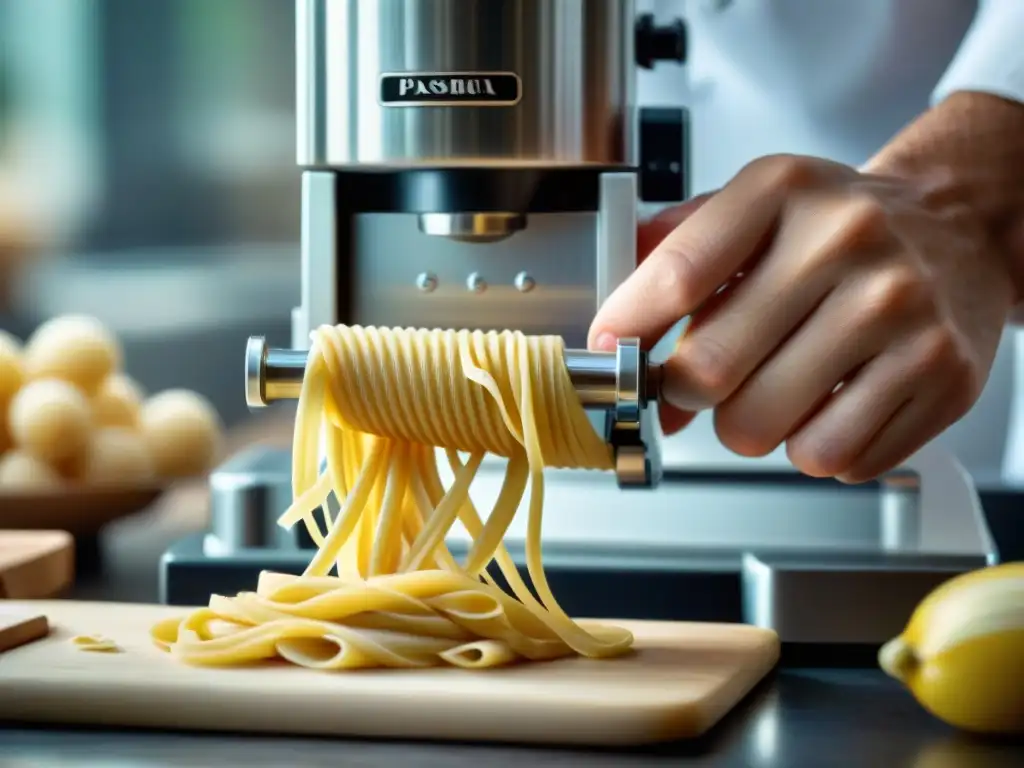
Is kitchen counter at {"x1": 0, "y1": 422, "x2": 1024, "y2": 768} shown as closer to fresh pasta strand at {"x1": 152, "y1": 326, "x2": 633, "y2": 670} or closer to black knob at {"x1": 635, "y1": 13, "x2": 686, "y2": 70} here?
fresh pasta strand at {"x1": 152, "y1": 326, "x2": 633, "y2": 670}

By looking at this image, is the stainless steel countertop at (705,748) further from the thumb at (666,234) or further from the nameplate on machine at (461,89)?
the nameplate on machine at (461,89)

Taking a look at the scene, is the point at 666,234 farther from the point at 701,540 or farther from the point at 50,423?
the point at 50,423

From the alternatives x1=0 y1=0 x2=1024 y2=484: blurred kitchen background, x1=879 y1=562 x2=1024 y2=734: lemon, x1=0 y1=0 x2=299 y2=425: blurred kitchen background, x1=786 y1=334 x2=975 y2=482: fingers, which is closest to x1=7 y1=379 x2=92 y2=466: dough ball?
x1=786 y1=334 x2=975 y2=482: fingers

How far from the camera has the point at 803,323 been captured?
907mm

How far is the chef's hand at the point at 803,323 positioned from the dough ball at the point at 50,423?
580 mm

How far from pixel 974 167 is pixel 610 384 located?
1.07ft

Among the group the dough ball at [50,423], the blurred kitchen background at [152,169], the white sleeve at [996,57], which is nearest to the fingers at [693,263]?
the white sleeve at [996,57]

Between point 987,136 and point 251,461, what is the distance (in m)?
0.52

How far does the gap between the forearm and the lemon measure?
295 millimetres

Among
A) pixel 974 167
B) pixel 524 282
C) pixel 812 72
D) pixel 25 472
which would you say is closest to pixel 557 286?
pixel 524 282

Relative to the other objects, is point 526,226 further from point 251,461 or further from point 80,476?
point 80,476

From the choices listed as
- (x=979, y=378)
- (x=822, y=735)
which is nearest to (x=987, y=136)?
(x=979, y=378)

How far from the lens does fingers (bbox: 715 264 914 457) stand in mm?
893

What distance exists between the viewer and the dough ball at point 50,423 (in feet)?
4.36
